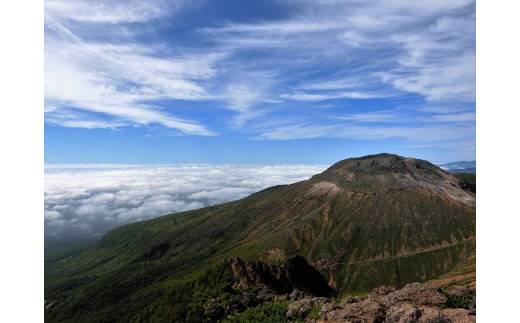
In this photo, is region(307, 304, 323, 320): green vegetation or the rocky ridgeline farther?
region(307, 304, 323, 320): green vegetation

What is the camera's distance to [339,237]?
10150 centimetres

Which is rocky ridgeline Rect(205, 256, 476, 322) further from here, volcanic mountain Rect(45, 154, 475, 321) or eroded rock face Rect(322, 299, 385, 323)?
volcanic mountain Rect(45, 154, 475, 321)

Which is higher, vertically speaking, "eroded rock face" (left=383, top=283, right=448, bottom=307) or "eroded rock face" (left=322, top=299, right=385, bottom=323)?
"eroded rock face" (left=322, top=299, right=385, bottom=323)

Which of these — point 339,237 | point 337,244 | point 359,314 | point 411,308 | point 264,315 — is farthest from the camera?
point 339,237

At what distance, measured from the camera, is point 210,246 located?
416 feet

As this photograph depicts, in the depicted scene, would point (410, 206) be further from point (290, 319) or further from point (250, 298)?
point (290, 319)

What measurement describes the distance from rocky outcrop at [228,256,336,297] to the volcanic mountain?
10.8 ft

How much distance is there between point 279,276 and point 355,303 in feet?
92.9

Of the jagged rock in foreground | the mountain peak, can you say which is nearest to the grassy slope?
the mountain peak

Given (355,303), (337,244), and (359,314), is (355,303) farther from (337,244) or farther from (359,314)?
(337,244)

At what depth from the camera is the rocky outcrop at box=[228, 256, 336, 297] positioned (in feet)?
151

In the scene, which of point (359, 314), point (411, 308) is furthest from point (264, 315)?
point (411, 308)

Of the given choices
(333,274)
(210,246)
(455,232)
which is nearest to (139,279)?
(210,246)

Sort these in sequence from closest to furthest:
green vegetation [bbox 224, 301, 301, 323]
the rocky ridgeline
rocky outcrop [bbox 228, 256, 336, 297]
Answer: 1. the rocky ridgeline
2. green vegetation [bbox 224, 301, 301, 323]
3. rocky outcrop [bbox 228, 256, 336, 297]
